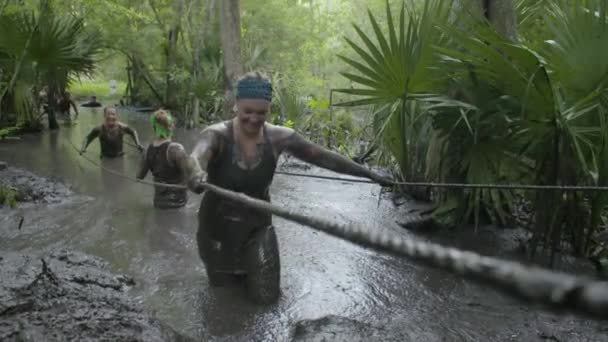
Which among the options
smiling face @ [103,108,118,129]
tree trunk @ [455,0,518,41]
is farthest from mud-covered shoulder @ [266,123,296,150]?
smiling face @ [103,108,118,129]

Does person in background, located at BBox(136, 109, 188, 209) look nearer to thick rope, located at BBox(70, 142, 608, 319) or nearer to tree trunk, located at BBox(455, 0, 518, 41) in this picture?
tree trunk, located at BBox(455, 0, 518, 41)

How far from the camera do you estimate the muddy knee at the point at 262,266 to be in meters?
3.55

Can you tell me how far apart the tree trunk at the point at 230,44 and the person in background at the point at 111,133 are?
308 cm

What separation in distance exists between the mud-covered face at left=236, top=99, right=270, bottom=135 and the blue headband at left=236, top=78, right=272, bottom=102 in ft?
0.09

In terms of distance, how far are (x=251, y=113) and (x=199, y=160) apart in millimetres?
472

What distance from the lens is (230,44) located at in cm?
1180

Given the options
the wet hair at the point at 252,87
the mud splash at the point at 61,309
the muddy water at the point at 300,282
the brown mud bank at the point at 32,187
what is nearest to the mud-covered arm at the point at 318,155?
the wet hair at the point at 252,87

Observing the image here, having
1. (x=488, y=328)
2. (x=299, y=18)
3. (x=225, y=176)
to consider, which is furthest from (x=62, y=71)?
(x=299, y=18)

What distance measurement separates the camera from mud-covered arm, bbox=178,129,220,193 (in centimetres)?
280

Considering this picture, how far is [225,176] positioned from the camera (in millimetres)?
3453

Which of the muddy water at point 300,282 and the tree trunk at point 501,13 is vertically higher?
the tree trunk at point 501,13

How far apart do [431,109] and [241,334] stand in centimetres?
251

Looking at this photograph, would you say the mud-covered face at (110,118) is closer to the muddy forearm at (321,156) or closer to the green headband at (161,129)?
the green headband at (161,129)

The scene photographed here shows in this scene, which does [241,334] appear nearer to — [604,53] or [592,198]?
[592,198]
